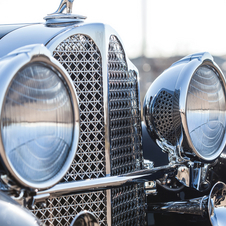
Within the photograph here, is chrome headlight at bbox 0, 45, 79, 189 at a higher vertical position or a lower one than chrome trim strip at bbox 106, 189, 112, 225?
higher

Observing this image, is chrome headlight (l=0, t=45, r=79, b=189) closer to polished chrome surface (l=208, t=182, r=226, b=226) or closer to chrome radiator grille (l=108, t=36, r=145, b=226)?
chrome radiator grille (l=108, t=36, r=145, b=226)

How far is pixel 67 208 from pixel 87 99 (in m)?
0.41

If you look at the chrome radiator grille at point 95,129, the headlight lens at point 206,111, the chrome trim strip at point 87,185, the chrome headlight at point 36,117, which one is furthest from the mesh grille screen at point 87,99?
the headlight lens at point 206,111

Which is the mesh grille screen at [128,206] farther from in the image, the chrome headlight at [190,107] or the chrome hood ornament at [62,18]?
the chrome hood ornament at [62,18]

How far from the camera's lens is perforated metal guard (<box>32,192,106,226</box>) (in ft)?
4.53

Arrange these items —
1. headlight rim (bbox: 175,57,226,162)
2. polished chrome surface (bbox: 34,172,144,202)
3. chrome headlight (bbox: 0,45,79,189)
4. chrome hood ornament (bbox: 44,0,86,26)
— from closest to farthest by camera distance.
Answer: chrome headlight (bbox: 0,45,79,189)
polished chrome surface (bbox: 34,172,144,202)
headlight rim (bbox: 175,57,226,162)
chrome hood ornament (bbox: 44,0,86,26)

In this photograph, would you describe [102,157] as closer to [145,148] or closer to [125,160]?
[125,160]

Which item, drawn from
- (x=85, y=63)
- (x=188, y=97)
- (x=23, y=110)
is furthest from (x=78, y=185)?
(x=188, y=97)

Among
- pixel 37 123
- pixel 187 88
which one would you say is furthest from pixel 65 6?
pixel 37 123

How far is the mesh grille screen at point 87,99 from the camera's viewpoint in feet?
4.63

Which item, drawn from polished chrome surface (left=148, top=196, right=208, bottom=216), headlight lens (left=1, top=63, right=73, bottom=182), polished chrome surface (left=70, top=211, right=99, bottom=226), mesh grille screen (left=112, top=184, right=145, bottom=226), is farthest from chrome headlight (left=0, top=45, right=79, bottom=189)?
polished chrome surface (left=148, top=196, right=208, bottom=216)

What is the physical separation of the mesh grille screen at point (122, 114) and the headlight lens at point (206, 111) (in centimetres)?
26

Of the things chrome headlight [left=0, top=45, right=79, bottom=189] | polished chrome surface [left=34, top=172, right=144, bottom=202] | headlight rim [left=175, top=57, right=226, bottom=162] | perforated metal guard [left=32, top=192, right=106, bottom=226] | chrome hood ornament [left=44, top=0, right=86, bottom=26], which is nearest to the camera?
chrome headlight [left=0, top=45, right=79, bottom=189]

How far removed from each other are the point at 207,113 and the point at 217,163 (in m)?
0.41
